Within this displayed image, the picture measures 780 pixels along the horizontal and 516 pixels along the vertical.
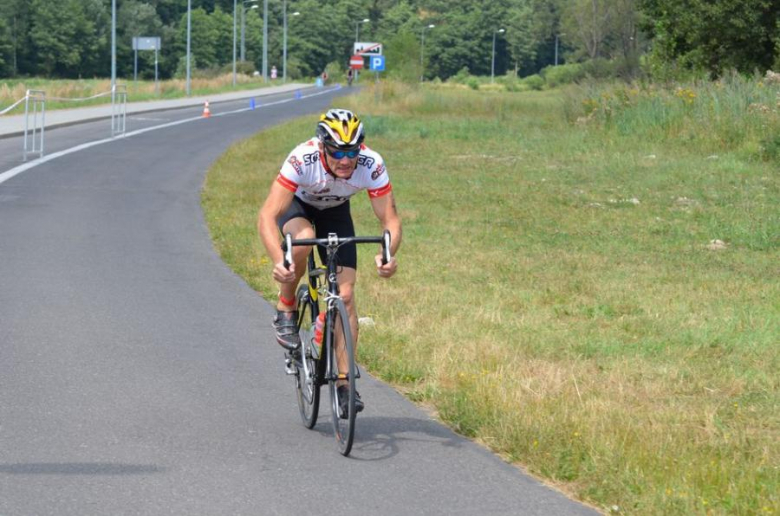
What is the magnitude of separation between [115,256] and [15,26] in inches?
4011

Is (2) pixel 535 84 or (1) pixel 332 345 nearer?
(1) pixel 332 345

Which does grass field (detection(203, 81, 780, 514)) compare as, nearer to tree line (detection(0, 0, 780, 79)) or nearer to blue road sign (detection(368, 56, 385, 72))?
tree line (detection(0, 0, 780, 79))

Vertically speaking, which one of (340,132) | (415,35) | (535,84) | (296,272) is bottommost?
(296,272)

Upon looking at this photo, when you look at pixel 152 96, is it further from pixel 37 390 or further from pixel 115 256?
pixel 37 390

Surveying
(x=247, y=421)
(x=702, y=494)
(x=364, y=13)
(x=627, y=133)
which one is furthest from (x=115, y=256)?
(x=364, y=13)

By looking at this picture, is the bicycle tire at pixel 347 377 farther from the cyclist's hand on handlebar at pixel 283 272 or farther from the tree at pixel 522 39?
the tree at pixel 522 39

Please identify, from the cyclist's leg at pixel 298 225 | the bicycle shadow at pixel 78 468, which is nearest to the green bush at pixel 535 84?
the cyclist's leg at pixel 298 225

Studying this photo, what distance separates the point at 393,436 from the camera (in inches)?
271

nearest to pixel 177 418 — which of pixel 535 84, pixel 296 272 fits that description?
pixel 296 272

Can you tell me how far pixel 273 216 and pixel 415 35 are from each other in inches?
5262

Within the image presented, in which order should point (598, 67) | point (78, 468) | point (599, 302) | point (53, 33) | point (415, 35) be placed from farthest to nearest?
point (415, 35) < point (53, 33) < point (598, 67) < point (599, 302) < point (78, 468)

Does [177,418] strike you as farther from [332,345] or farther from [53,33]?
[53,33]

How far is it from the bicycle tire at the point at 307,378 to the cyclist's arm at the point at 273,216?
51 centimetres

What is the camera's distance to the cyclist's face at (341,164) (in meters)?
6.44
